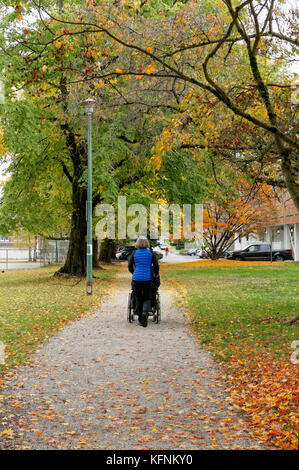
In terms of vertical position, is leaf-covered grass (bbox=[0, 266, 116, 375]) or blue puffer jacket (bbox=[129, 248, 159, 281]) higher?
blue puffer jacket (bbox=[129, 248, 159, 281])

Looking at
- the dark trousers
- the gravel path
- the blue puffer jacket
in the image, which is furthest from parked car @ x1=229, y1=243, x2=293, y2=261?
the gravel path

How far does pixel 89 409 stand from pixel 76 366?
2.08 metres

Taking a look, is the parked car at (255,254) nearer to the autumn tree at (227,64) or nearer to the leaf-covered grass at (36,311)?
the leaf-covered grass at (36,311)

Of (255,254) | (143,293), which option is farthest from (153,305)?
(255,254)

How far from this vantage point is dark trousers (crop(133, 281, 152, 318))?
10933 mm

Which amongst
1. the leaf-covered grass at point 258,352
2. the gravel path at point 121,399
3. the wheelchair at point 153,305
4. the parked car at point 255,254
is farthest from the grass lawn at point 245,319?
the parked car at point 255,254

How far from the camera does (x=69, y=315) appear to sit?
13.2 meters

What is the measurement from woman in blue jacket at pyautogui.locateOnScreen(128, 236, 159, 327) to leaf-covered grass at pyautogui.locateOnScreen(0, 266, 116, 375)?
1.84 meters

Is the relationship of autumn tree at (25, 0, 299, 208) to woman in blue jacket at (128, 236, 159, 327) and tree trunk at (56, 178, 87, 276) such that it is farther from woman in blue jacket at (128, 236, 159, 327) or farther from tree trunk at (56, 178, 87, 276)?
tree trunk at (56, 178, 87, 276)

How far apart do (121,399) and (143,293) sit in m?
5.19

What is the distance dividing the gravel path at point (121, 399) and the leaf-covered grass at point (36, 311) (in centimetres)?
52

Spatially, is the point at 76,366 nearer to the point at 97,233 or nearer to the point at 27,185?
the point at 27,185

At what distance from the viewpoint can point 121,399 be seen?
5891mm

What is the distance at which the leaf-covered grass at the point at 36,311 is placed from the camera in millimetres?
9227
